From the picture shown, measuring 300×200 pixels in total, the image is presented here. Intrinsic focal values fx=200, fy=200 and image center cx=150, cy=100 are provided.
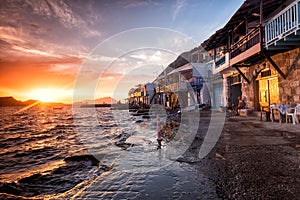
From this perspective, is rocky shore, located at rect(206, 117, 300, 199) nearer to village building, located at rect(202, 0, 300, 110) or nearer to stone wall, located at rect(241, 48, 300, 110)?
stone wall, located at rect(241, 48, 300, 110)

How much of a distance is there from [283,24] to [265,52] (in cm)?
185

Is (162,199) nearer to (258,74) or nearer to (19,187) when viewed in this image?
(19,187)

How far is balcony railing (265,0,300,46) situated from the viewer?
8.02m

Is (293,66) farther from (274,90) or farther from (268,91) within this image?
(268,91)

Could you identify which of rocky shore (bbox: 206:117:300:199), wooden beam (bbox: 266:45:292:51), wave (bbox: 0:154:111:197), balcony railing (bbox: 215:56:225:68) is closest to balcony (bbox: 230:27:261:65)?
wooden beam (bbox: 266:45:292:51)

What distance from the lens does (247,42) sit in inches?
493

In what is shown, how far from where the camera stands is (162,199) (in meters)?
3.58

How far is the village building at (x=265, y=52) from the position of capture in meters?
9.22

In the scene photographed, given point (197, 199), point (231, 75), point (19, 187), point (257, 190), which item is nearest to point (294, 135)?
point (257, 190)

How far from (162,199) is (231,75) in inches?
701

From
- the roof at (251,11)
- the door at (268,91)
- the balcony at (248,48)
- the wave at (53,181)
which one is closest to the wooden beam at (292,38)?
the balcony at (248,48)

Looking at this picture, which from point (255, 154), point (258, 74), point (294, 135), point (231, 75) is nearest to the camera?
point (255, 154)

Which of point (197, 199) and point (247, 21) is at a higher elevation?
point (247, 21)

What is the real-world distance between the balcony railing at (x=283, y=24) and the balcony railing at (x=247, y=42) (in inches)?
40.0
